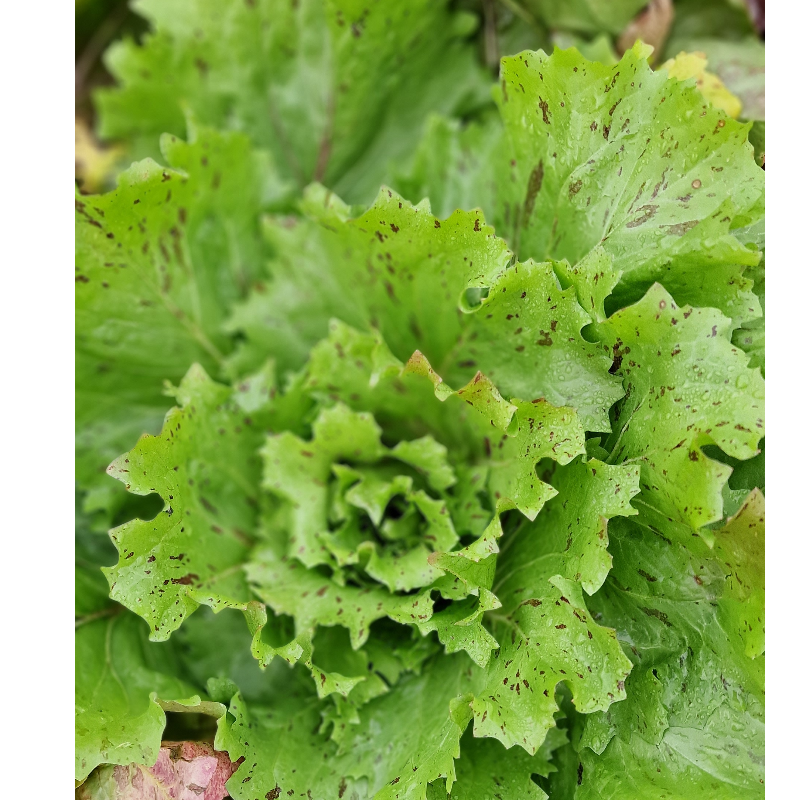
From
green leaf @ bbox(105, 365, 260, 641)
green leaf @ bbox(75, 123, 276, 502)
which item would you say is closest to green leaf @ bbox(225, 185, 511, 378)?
green leaf @ bbox(75, 123, 276, 502)

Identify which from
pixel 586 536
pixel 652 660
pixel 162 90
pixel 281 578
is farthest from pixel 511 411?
pixel 162 90

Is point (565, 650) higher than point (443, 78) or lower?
lower

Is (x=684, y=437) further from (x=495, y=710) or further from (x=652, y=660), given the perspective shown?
(x=495, y=710)

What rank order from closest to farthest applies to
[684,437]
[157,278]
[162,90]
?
[684,437] → [157,278] → [162,90]

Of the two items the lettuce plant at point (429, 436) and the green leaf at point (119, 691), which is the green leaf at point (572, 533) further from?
the green leaf at point (119, 691)

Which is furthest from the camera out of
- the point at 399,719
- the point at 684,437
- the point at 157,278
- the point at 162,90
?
the point at 162,90

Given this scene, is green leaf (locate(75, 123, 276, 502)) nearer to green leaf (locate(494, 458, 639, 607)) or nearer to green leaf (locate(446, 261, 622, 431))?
green leaf (locate(446, 261, 622, 431))

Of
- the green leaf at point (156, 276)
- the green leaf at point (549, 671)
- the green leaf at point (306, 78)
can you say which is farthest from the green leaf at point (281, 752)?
the green leaf at point (306, 78)

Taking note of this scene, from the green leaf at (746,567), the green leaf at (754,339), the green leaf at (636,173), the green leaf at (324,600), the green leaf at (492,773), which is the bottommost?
the green leaf at (492,773)
